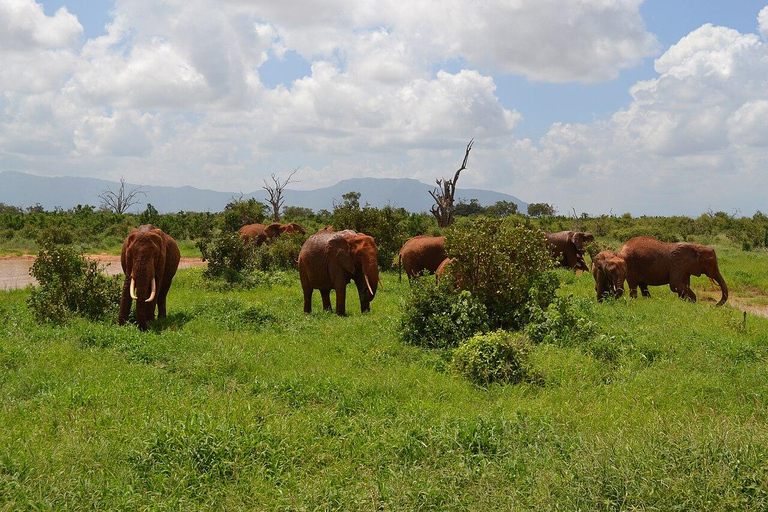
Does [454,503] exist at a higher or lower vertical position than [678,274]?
lower

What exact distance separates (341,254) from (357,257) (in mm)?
348

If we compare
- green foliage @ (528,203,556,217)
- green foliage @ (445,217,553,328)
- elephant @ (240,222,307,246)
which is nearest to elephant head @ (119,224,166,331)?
green foliage @ (445,217,553,328)

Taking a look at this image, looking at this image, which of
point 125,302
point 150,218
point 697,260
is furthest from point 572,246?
point 150,218

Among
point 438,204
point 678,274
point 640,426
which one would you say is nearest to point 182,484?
point 640,426

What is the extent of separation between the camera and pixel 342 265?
43.5 feet

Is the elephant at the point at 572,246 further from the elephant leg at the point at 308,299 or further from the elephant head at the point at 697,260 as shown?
the elephant leg at the point at 308,299

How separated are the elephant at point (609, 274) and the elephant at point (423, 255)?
4.29m

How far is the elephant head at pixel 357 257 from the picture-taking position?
1322cm

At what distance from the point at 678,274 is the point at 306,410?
12.3m

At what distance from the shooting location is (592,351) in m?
9.53

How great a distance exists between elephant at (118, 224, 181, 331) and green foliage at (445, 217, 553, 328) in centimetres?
551

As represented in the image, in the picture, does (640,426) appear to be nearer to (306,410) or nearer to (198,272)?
(306,410)

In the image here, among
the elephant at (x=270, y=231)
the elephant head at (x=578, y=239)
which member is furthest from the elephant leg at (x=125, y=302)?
the elephant head at (x=578, y=239)

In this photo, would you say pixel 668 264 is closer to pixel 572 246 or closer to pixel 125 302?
pixel 572 246
